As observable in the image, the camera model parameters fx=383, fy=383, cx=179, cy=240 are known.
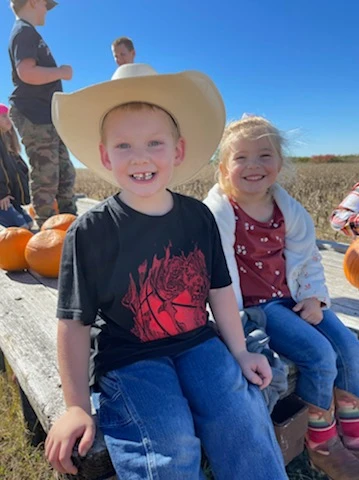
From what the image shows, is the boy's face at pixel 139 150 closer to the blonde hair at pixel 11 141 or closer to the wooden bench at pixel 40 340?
the wooden bench at pixel 40 340

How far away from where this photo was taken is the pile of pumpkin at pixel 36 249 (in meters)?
2.64

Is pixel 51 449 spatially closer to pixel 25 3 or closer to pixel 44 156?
pixel 44 156

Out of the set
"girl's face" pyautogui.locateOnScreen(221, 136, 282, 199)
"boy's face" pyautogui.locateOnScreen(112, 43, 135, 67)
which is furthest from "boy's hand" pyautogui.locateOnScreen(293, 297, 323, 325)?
"boy's face" pyautogui.locateOnScreen(112, 43, 135, 67)

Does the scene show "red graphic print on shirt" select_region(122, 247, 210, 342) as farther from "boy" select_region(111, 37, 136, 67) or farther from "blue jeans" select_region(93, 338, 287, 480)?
"boy" select_region(111, 37, 136, 67)

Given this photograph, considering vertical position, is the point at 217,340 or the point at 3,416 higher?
the point at 217,340

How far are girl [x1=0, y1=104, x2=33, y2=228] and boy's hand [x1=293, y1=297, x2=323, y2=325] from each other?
10.3 ft

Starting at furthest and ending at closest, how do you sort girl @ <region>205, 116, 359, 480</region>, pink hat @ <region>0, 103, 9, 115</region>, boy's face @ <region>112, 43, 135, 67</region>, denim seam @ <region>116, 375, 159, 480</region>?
boy's face @ <region>112, 43, 135, 67</region>
pink hat @ <region>0, 103, 9, 115</region>
girl @ <region>205, 116, 359, 480</region>
denim seam @ <region>116, 375, 159, 480</region>

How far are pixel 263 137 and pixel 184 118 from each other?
63 centimetres

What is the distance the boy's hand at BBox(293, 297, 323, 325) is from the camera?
1874mm

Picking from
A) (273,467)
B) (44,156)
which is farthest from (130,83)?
(44,156)

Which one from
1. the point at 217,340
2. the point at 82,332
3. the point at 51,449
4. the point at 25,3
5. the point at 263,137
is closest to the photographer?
the point at 51,449

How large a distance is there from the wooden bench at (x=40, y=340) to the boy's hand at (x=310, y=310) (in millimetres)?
300

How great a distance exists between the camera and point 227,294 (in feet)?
5.09

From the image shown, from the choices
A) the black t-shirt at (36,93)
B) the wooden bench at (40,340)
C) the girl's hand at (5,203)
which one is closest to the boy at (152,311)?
the wooden bench at (40,340)
